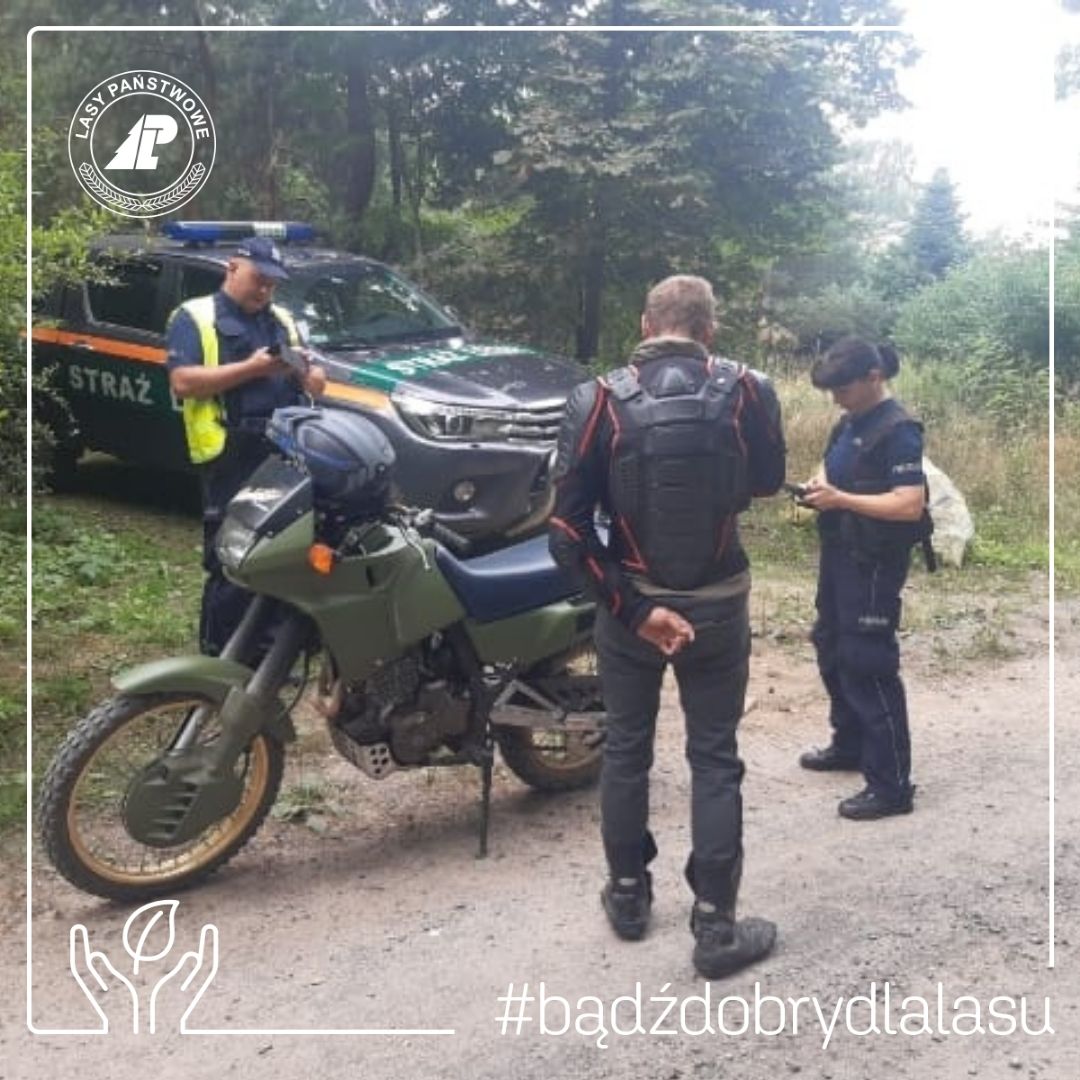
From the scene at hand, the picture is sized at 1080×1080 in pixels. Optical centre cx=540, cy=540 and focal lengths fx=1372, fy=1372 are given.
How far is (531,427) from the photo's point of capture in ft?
16.3

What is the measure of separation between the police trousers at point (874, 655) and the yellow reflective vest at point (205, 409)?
6.38 ft

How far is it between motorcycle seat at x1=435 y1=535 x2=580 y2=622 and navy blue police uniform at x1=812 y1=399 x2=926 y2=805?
2.74 feet

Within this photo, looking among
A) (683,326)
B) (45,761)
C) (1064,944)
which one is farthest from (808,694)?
(45,761)

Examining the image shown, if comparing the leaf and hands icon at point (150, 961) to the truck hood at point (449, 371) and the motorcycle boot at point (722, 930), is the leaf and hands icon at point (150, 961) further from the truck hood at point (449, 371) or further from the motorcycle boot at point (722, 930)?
the truck hood at point (449, 371)

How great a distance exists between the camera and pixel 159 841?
11.8 ft

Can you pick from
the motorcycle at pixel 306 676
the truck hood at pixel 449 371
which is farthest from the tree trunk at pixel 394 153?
the motorcycle at pixel 306 676

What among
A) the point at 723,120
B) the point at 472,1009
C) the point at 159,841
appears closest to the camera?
the point at 472,1009

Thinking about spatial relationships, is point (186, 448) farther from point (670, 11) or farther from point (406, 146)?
point (670, 11)

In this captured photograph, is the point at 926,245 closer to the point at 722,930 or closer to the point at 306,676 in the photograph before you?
the point at 722,930

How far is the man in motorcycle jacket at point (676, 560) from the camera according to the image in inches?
123

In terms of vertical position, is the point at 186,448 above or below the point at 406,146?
below

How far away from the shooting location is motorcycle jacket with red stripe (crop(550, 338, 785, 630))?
311 centimetres

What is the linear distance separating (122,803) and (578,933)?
1215mm

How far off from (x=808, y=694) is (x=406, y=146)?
2.49m
